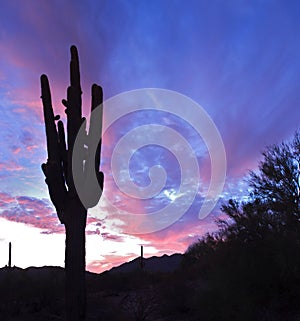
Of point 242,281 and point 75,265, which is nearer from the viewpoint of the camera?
point 75,265

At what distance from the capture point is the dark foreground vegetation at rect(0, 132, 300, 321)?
45.0 feet

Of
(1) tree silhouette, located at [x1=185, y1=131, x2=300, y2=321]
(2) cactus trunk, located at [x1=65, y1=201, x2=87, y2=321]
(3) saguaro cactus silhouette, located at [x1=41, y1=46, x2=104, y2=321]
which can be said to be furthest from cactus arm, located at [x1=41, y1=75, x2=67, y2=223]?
(1) tree silhouette, located at [x1=185, y1=131, x2=300, y2=321]

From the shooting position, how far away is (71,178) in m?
12.6

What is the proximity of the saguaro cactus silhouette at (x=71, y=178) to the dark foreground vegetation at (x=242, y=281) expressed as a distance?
4.37 m

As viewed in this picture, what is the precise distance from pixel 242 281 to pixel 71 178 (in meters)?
5.95

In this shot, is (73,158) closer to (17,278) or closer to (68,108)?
(68,108)

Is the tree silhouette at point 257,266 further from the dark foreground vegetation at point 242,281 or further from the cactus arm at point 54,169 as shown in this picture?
the cactus arm at point 54,169

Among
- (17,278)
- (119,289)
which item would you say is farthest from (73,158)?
(119,289)

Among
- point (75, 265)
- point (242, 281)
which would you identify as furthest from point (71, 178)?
point (242, 281)

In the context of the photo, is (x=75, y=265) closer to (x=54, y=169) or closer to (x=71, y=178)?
(x=71, y=178)

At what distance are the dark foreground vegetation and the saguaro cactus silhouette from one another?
437 centimetres

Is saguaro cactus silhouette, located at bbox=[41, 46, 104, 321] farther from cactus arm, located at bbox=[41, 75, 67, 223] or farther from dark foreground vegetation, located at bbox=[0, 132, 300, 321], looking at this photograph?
dark foreground vegetation, located at bbox=[0, 132, 300, 321]

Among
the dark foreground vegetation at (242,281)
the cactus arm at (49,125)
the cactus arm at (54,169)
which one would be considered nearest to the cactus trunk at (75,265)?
the cactus arm at (54,169)

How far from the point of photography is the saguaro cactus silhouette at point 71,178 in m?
12.2
